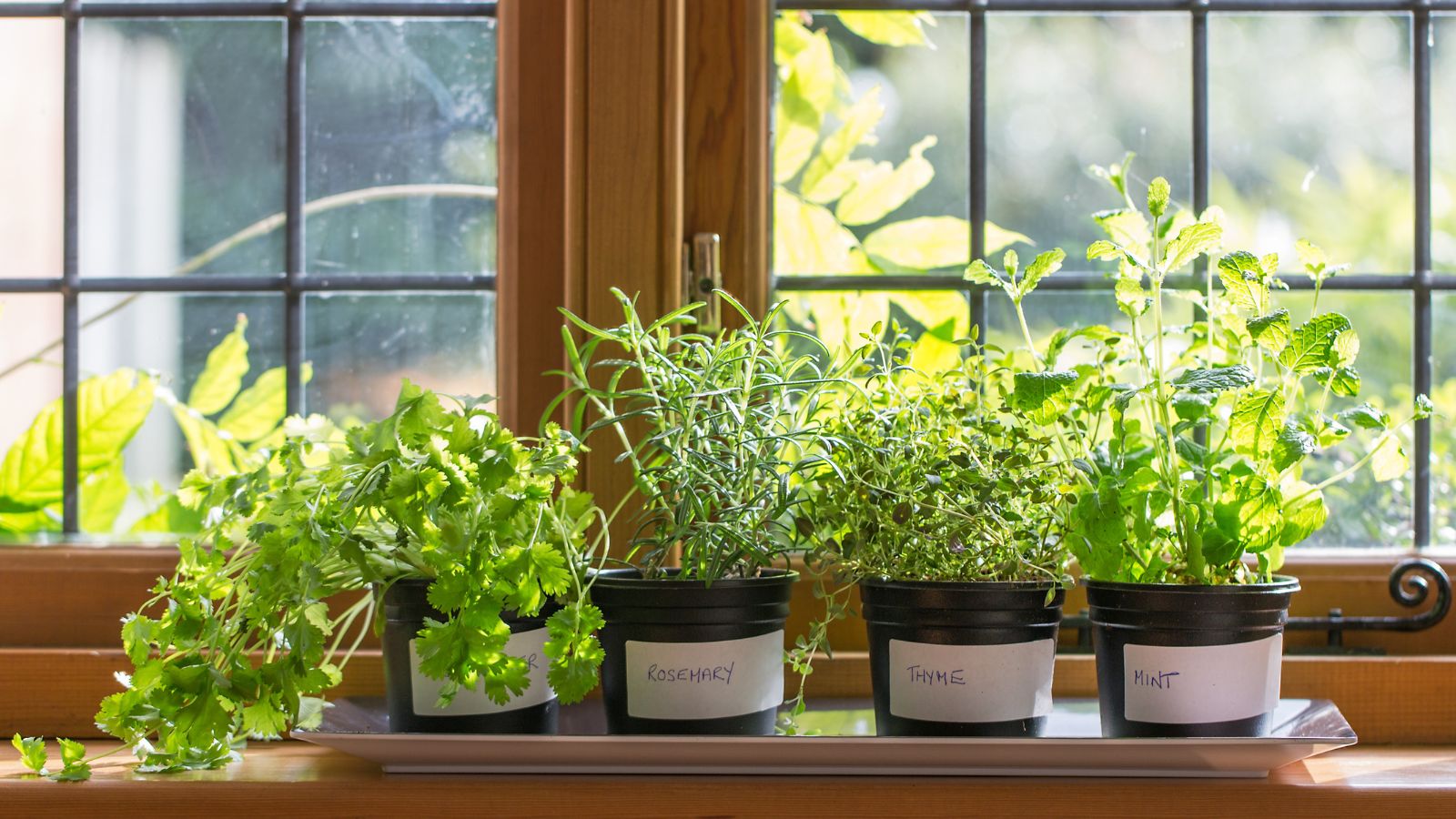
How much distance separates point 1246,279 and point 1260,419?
4.6 inches

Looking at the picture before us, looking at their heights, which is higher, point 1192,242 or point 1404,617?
point 1192,242

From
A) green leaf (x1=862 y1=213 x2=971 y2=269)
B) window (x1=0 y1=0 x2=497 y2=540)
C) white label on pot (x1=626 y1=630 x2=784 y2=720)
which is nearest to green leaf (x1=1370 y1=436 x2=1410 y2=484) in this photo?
green leaf (x1=862 y1=213 x2=971 y2=269)

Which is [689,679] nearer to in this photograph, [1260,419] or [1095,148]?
[1260,419]

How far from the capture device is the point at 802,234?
1.26 m

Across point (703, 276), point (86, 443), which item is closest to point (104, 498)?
point (86, 443)

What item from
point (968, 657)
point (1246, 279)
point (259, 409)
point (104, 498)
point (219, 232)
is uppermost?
point (219, 232)

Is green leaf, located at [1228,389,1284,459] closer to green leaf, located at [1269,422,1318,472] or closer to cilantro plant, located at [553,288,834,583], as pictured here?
green leaf, located at [1269,422,1318,472]

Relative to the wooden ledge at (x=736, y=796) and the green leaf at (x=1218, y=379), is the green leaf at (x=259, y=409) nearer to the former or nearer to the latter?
the wooden ledge at (x=736, y=796)

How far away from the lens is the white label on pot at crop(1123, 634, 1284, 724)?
88 cm

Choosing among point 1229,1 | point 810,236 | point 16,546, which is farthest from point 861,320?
point 16,546

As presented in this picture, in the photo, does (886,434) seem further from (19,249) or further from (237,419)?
(19,249)

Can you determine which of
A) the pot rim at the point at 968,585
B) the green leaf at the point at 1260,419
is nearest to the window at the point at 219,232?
the pot rim at the point at 968,585

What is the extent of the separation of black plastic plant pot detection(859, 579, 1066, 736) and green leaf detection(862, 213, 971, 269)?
1.52 ft

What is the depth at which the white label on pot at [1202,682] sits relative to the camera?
0.88 meters
